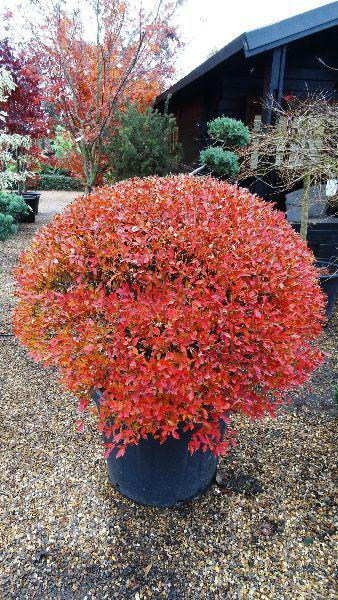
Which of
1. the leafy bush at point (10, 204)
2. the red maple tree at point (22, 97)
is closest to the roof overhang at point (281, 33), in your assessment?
the leafy bush at point (10, 204)

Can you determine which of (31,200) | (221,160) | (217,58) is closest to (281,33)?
(217,58)

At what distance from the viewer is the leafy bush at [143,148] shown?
304 inches

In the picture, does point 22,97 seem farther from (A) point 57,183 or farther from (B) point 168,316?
(A) point 57,183

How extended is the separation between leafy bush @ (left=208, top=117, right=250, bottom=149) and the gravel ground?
186 inches

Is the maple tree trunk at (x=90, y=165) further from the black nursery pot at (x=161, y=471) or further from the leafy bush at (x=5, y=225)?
the black nursery pot at (x=161, y=471)

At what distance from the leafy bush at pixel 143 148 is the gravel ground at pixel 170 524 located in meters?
5.80

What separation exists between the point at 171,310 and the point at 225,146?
5.42 m

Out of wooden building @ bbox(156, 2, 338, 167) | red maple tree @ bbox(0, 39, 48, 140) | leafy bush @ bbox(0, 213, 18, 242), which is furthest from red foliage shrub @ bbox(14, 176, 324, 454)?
red maple tree @ bbox(0, 39, 48, 140)

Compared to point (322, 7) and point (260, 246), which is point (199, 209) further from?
point (322, 7)

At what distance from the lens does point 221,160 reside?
6168 millimetres

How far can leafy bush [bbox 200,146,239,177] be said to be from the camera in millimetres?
6148

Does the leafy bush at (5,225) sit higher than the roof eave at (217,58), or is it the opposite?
A: the roof eave at (217,58)

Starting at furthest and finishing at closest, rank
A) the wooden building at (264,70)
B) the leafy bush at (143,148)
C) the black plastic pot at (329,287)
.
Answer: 1. the leafy bush at (143,148)
2. the wooden building at (264,70)
3. the black plastic pot at (329,287)

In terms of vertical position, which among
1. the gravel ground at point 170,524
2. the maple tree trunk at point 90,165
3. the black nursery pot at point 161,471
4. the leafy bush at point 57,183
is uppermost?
the maple tree trunk at point 90,165
